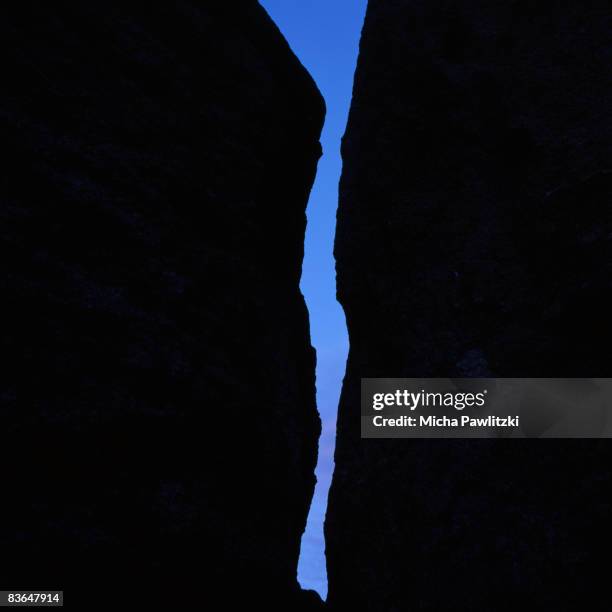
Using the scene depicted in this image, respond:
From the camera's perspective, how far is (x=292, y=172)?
1031cm

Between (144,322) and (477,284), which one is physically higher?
(477,284)

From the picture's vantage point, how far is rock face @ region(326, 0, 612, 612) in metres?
6.29

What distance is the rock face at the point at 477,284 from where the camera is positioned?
20.6 feet

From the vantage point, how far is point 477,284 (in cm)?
760

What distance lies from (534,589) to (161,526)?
318 centimetres

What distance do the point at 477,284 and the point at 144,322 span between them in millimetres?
3437

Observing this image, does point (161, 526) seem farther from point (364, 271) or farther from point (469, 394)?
point (364, 271)

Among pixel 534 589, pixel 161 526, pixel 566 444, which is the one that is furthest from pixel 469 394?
pixel 161 526

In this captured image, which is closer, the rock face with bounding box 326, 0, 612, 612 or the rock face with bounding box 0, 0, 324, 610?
the rock face with bounding box 0, 0, 324, 610

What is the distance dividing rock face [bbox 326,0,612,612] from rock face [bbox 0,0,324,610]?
3.81ft

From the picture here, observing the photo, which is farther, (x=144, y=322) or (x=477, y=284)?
(x=477, y=284)

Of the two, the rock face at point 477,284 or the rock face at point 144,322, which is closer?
the rock face at point 144,322

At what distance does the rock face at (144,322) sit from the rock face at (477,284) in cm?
116

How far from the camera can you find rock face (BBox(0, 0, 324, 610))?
5953 millimetres
